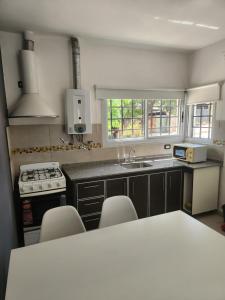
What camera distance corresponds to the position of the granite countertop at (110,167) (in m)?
2.70

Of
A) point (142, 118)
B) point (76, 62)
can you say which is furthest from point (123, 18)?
point (142, 118)

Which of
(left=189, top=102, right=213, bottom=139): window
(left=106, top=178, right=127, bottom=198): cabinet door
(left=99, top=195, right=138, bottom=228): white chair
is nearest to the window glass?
(left=189, top=102, right=213, bottom=139): window

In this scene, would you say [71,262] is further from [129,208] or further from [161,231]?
[129,208]

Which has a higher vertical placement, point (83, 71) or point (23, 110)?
point (83, 71)

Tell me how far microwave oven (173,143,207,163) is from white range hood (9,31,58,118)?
199 cm

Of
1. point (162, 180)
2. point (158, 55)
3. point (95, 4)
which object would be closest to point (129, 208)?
point (162, 180)

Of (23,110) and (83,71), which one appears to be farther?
(83,71)

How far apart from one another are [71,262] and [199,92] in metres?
3.21

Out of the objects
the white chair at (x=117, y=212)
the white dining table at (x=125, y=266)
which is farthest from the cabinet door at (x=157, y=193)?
the white dining table at (x=125, y=266)

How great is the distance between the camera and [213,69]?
3238 mm

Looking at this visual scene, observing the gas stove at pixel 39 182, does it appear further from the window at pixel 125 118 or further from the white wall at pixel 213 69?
the white wall at pixel 213 69

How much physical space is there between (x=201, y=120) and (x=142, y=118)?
1016 millimetres

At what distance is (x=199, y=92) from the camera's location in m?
3.43

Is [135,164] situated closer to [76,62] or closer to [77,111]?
[77,111]
